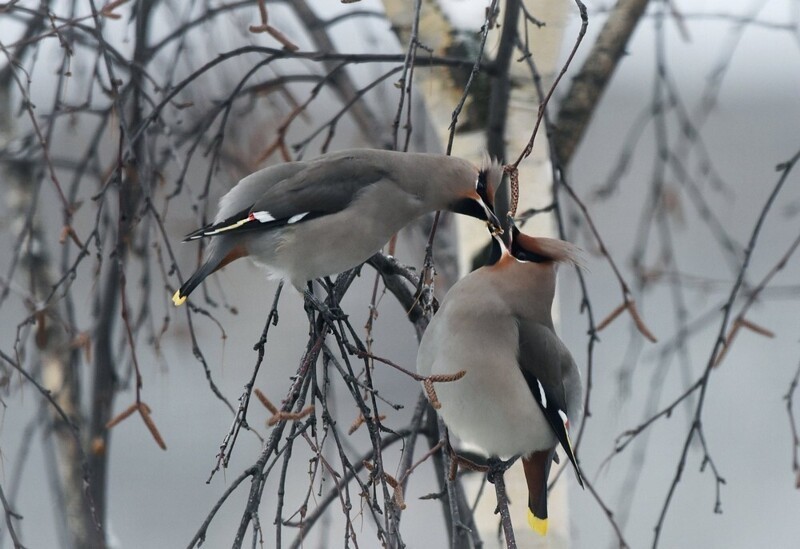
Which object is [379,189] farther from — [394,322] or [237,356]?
[237,356]

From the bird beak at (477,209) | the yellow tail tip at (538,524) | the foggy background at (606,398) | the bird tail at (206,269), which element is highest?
the foggy background at (606,398)

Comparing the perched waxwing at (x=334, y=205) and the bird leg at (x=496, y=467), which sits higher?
the perched waxwing at (x=334, y=205)

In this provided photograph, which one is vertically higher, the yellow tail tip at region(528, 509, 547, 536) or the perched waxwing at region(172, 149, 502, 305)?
the perched waxwing at region(172, 149, 502, 305)

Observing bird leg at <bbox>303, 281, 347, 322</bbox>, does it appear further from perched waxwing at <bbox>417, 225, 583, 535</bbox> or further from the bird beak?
the bird beak

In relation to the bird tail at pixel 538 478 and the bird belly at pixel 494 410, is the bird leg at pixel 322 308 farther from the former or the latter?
the bird tail at pixel 538 478

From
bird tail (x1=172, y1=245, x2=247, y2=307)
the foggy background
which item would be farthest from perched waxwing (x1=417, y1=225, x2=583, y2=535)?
the foggy background

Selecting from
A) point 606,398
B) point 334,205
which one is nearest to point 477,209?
point 334,205

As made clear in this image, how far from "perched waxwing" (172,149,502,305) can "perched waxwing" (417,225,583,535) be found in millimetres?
129

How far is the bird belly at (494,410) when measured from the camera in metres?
2.10

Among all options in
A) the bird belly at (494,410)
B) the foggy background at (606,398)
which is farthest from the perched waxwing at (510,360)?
the foggy background at (606,398)

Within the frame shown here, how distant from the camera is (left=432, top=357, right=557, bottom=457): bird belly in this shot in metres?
2.10

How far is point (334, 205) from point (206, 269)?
0.94 feet

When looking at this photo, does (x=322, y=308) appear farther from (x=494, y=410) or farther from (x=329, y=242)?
(x=494, y=410)

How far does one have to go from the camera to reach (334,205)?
2.25m
